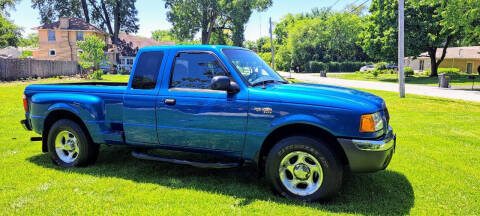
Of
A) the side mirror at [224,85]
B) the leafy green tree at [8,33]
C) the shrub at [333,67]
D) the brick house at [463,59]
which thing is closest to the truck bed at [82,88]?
the side mirror at [224,85]

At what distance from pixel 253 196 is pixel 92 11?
62765mm

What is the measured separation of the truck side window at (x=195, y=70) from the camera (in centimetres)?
458

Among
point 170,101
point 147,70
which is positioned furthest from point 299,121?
point 147,70

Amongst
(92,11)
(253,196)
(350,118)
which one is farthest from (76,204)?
(92,11)

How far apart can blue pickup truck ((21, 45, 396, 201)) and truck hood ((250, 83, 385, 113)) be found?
12 millimetres

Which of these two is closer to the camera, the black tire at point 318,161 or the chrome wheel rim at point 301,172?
the black tire at point 318,161

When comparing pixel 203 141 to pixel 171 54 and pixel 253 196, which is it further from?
pixel 171 54

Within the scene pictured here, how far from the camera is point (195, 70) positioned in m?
4.70

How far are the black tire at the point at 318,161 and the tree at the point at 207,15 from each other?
139ft

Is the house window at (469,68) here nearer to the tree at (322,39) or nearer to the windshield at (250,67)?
the tree at (322,39)

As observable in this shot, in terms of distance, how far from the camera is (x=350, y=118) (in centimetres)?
382

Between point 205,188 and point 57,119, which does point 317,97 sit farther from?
point 57,119

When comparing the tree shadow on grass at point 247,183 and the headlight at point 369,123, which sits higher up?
the headlight at point 369,123

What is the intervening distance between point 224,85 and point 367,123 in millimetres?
1685
